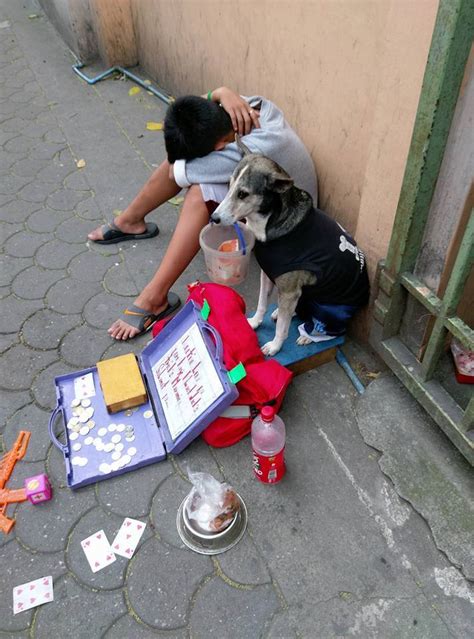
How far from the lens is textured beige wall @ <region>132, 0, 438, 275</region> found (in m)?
2.11

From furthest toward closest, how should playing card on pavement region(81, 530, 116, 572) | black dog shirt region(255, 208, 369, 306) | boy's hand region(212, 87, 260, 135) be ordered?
1. boy's hand region(212, 87, 260, 135)
2. black dog shirt region(255, 208, 369, 306)
3. playing card on pavement region(81, 530, 116, 572)

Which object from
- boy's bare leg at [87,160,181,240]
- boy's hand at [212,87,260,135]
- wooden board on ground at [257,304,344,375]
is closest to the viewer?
wooden board on ground at [257,304,344,375]

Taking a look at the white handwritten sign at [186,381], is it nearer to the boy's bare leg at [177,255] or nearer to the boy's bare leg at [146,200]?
the boy's bare leg at [177,255]

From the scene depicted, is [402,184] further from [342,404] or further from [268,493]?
[268,493]

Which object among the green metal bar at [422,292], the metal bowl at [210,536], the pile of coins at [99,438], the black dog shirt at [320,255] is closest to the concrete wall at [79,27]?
the black dog shirt at [320,255]

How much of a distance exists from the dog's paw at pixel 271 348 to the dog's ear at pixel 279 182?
844 mm

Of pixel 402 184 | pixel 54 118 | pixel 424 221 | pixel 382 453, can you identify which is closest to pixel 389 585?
pixel 382 453

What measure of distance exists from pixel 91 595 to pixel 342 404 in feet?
4.92

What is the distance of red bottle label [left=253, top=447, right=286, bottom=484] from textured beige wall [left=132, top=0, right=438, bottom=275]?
1.11 m

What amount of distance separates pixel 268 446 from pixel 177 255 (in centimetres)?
139

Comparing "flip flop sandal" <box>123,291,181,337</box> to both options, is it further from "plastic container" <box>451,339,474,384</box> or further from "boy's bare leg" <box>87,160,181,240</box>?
"plastic container" <box>451,339,474,384</box>

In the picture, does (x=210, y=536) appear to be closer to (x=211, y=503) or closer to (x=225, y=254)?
(x=211, y=503)

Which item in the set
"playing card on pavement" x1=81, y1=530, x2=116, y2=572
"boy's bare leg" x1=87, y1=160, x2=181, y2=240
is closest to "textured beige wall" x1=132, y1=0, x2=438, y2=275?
"boy's bare leg" x1=87, y1=160, x2=181, y2=240

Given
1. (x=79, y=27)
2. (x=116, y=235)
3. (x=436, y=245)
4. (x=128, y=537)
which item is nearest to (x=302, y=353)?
(x=436, y=245)
